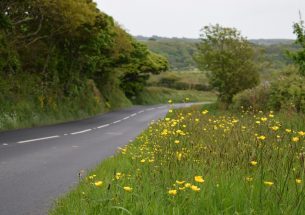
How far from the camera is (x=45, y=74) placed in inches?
1024

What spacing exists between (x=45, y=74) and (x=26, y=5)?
13.5 ft

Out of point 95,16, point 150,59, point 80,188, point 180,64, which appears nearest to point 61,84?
point 95,16

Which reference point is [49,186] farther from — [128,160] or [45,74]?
[45,74]

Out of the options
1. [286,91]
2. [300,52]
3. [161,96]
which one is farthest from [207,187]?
[161,96]

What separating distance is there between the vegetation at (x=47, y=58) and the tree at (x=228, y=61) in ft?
26.5

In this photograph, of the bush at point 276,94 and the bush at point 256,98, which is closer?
the bush at point 276,94

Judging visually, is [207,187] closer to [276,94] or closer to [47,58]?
[276,94]

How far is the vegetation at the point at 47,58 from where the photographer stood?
22.2 meters

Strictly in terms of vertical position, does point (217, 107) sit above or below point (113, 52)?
below

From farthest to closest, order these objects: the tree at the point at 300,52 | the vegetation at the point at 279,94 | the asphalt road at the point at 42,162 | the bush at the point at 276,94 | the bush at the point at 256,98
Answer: the bush at the point at 256,98, the bush at the point at 276,94, the vegetation at the point at 279,94, the tree at the point at 300,52, the asphalt road at the point at 42,162

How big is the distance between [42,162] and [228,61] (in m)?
26.0

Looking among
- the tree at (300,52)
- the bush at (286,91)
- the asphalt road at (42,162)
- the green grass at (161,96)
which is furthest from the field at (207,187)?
the green grass at (161,96)

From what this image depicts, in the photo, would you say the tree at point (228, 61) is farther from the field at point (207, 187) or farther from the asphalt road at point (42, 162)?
the field at point (207, 187)

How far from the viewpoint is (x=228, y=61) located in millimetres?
35219
